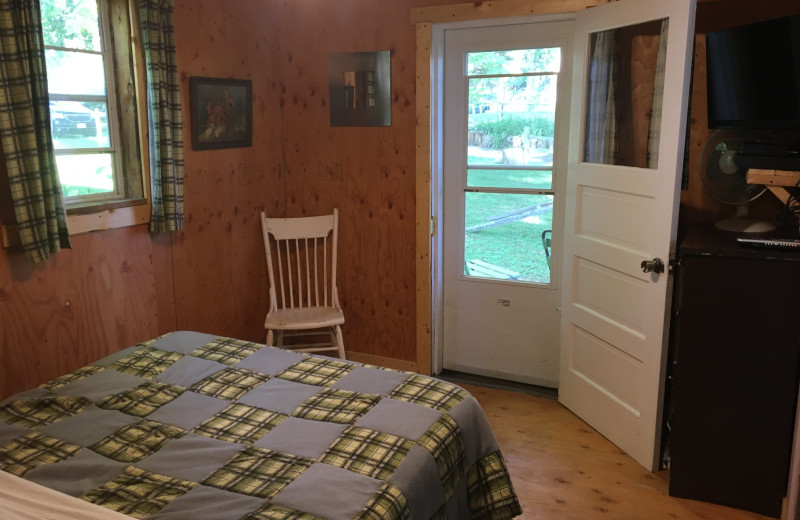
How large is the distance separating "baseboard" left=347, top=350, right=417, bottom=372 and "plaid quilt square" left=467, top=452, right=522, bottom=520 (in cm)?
180

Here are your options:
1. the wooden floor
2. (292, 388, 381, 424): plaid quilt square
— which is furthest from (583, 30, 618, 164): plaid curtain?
(292, 388, 381, 424): plaid quilt square

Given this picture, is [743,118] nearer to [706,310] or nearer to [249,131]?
[706,310]

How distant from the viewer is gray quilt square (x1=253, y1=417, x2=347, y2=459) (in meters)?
1.76

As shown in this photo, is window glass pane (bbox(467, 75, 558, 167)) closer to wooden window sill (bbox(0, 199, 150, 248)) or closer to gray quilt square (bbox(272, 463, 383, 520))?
wooden window sill (bbox(0, 199, 150, 248))

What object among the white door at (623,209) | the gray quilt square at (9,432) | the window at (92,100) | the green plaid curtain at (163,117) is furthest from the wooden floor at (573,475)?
the window at (92,100)

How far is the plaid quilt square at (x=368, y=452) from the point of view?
1653 mm

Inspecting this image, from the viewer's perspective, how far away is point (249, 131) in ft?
12.0

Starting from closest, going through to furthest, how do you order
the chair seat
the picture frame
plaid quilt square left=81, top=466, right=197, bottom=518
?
plaid quilt square left=81, top=466, right=197, bottom=518 → the chair seat → the picture frame

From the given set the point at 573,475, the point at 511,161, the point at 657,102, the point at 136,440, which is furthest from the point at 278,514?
the point at 511,161

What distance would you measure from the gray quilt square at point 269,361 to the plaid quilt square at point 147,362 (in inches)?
10.7

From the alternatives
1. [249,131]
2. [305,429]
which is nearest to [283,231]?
[249,131]

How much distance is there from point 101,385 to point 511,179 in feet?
7.60

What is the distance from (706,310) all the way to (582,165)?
3.20ft

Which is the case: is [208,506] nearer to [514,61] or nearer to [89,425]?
[89,425]
